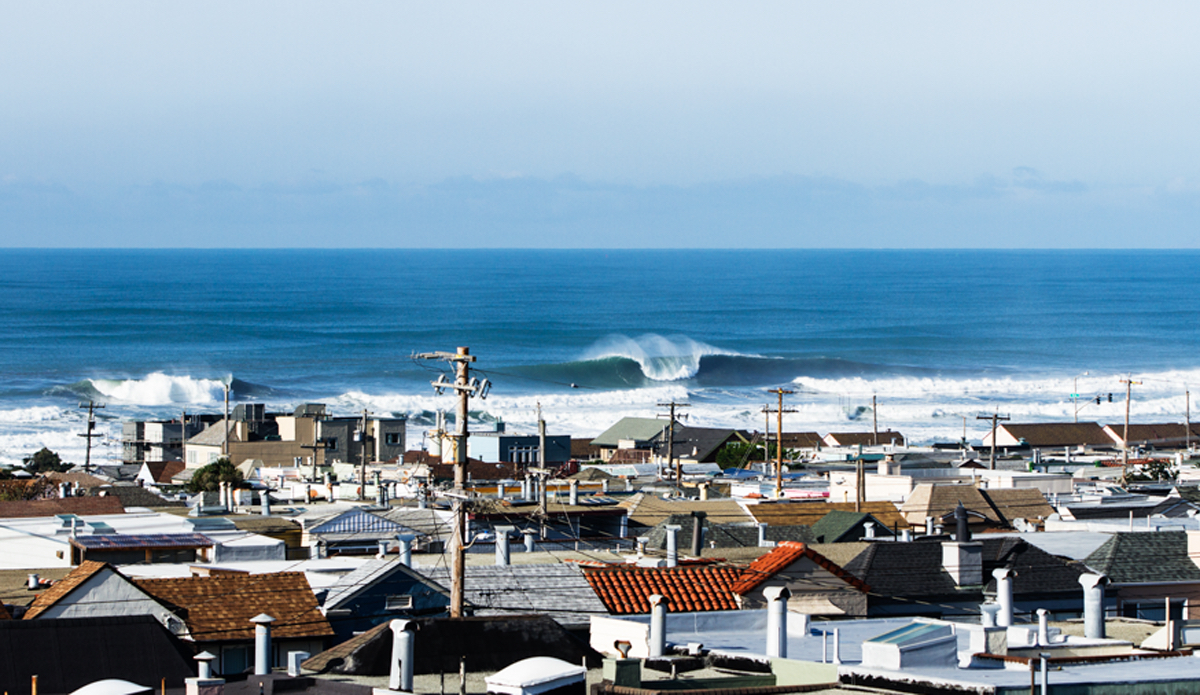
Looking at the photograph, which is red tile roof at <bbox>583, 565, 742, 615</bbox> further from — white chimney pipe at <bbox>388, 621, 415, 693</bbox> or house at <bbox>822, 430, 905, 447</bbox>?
house at <bbox>822, 430, 905, 447</bbox>

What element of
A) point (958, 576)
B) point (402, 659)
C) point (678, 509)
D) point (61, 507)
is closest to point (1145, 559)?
point (958, 576)

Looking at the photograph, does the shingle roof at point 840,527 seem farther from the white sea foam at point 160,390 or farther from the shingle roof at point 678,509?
the white sea foam at point 160,390

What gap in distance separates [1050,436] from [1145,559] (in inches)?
2409

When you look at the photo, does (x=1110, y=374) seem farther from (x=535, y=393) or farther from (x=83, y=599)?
(x=83, y=599)

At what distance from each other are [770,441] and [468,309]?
116343 mm

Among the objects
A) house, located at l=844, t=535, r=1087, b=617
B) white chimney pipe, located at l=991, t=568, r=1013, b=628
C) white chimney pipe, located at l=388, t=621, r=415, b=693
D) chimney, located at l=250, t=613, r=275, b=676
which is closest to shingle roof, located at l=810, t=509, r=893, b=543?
house, located at l=844, t=535, r=1087, b=617

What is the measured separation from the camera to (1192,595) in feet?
83.4

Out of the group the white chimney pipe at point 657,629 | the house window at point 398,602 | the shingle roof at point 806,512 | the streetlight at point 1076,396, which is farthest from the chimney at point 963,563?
the streetlight at point 1076,396

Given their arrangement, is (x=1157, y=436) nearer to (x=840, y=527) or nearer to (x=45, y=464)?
(x=45, y=464)

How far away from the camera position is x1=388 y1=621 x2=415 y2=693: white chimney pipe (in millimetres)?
14523

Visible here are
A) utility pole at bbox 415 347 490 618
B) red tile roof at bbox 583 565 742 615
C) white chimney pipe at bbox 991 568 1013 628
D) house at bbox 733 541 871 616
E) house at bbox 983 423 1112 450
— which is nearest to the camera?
utility pole at bbox 415 347 490 618

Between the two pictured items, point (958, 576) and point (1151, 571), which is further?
point (1151, 571)

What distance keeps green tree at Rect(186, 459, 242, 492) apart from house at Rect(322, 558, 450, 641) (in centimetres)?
3139

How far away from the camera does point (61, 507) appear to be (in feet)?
126
